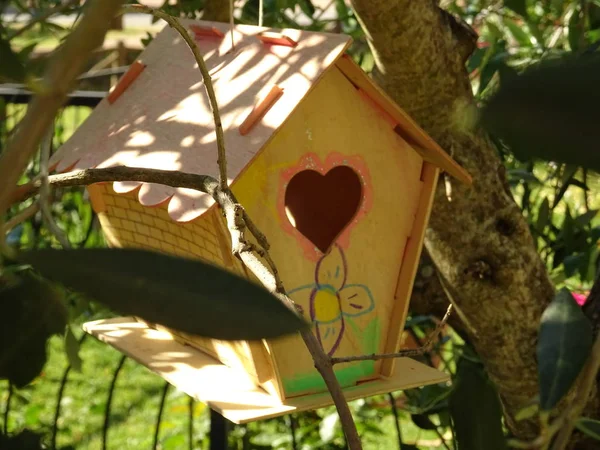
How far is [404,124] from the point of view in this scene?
66.4 inches

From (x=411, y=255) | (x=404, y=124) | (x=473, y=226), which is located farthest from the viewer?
(x=473, y=226)

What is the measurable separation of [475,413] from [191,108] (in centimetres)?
103

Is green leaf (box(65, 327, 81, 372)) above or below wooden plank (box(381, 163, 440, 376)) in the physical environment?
below

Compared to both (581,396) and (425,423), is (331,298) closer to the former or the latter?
(425,423)

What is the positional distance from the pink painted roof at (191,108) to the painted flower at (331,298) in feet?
0.95

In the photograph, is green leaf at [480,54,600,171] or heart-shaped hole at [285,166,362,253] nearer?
green leaf at [480,54,600,171]

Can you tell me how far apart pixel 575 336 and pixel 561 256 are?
192 cm

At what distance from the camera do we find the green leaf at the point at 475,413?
89 centimetres

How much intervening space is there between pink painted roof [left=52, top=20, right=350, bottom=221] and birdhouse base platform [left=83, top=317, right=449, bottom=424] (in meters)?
0.34

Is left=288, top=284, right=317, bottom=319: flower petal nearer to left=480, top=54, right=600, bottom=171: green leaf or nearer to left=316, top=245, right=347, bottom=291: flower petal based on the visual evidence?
left=316, top=245, right=347, bottom=291: flower petal

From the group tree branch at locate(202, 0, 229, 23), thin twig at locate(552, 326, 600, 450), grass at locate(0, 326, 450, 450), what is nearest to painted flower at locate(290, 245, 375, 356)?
thin twig at locate(552, 326, 600, 450)

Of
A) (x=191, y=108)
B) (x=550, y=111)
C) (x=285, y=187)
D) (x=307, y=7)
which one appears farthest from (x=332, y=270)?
(x=307, y=7)

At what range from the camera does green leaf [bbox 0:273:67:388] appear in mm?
712

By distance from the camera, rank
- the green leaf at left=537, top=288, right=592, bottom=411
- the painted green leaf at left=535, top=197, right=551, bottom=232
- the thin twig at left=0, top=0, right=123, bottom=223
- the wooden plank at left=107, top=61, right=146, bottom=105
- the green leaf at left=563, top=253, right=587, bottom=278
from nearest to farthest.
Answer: the thin twig at left=0, top=0, right=123, bottom=223 < the green leaf at left=537, top=288, right=592, bottom=411 < the wooden plank at left=107, top=61, right=146, bottom=105 < the green leaf at left=563, top=253, right=587, bottom=278 < the painted green leaf at left=535, top=197, right=551, bottom=232
